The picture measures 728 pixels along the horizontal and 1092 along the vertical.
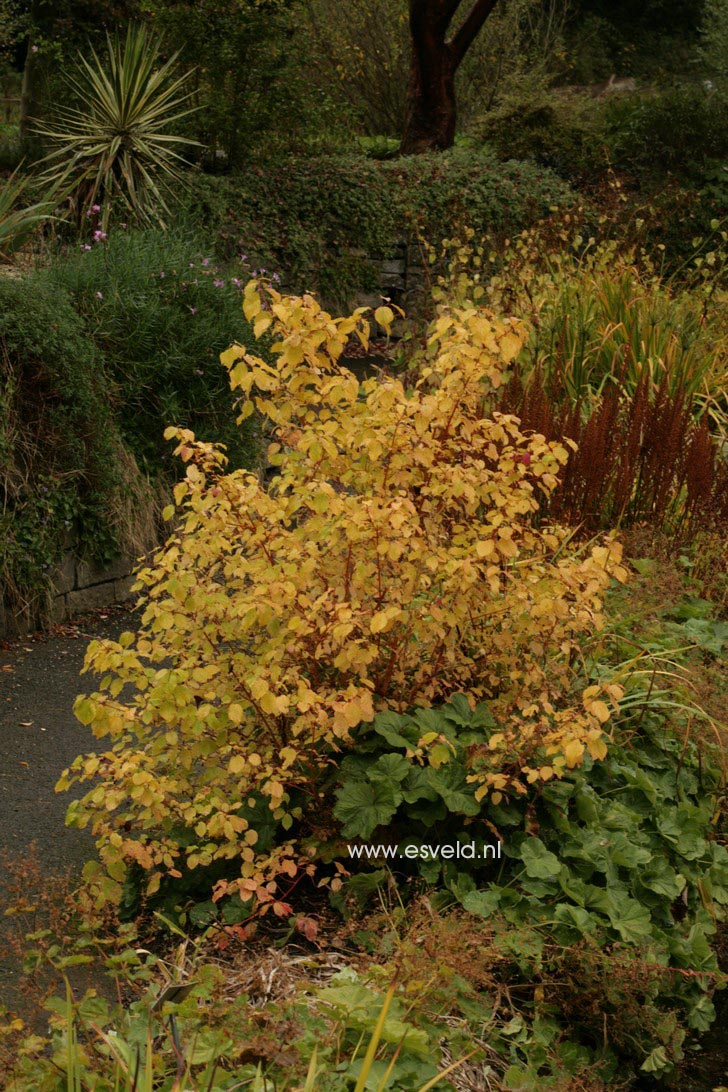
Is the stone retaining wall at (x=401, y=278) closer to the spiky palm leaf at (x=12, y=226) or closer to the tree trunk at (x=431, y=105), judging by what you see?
the tree trunk at (x=431, y=105)

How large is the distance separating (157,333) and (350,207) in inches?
219

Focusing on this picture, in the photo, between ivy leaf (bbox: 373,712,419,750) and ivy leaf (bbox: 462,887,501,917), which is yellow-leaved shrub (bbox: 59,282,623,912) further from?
ivy leaf (bbox: 462,887,501,917)

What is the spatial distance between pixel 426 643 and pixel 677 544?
2026 millimetres

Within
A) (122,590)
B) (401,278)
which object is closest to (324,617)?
(122,590)

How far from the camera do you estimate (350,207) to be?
11562 mm

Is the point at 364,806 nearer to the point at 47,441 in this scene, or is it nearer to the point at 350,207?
the point at 47,441

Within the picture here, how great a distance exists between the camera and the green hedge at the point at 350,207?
10.3 meters

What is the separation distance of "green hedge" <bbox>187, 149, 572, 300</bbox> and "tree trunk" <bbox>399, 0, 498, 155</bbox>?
5.48 feet

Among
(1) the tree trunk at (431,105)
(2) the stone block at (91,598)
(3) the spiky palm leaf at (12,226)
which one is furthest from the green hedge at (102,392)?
(1) the tree trunk at (431,105)

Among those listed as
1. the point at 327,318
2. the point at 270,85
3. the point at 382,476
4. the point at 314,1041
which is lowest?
the point at 314,1041

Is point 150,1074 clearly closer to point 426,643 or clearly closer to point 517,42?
point 426,643

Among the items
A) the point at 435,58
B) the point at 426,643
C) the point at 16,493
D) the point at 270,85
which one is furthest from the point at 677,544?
the point at 435,58

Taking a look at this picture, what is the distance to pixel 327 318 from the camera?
3324 mm

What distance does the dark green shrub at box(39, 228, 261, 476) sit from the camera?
21.0 ft
